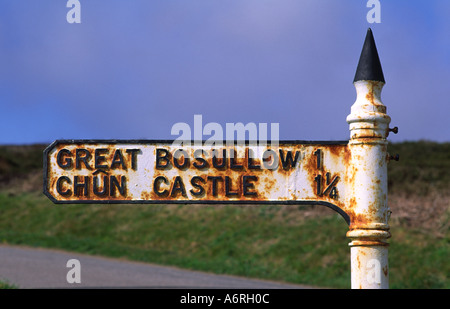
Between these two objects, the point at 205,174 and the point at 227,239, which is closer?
the point at 205,174

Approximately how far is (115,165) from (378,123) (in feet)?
6.94

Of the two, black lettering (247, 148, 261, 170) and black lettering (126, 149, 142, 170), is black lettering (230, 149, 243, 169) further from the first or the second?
black lettering (126, 149, 142, 170)

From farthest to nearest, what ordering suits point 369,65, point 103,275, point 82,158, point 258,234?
1. point 258,234
2. point 103,275
3. point 82,158
4. point 369,65

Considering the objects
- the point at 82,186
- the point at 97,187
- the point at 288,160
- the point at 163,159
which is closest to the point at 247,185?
the point at 288,160

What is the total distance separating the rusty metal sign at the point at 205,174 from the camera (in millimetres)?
5043

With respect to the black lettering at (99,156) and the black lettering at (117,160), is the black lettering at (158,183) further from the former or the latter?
the black lettering at (99,156)

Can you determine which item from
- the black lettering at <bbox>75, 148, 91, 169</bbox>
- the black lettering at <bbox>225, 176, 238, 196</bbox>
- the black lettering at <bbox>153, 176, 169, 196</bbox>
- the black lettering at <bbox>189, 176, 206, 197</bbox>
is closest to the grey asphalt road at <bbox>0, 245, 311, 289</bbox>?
the black lettering at <bbox>75, 148, 91, 169</bbox>

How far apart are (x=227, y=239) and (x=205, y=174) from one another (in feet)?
46.5

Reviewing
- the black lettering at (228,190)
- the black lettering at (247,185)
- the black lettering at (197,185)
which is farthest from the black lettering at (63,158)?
the black lettering at (247,185)

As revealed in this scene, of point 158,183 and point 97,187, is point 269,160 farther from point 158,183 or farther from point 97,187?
point 97,187

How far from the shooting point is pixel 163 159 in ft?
16.8
